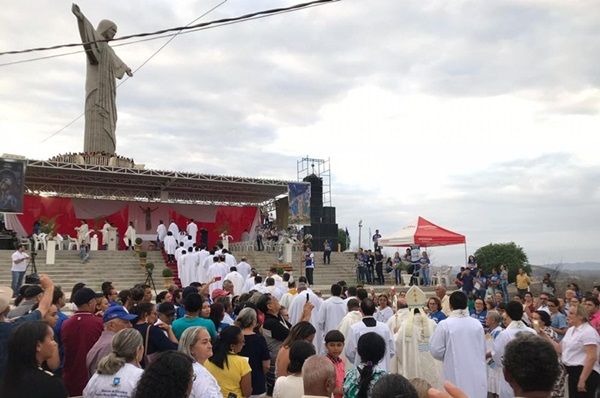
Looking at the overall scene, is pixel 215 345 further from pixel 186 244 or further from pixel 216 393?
pixel 186 244

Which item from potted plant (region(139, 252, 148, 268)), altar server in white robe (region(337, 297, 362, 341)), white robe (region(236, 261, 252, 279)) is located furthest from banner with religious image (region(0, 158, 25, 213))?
altar server in white robe (region(337, 297, 362, 341))

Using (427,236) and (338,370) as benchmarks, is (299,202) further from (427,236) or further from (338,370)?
(338,370)

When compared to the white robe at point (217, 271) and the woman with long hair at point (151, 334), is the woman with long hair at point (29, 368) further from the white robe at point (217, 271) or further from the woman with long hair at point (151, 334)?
the white robe at point (217, 271)

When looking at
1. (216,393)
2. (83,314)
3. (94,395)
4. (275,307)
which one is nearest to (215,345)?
(216,393)

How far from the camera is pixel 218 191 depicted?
101 ft

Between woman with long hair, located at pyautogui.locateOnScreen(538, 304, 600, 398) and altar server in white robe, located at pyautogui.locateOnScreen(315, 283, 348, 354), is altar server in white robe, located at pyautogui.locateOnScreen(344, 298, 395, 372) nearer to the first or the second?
woman with long hair, located at pyautogui.locateOnScreen(538, 304, 600, 398)

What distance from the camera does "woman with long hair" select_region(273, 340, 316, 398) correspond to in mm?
3451

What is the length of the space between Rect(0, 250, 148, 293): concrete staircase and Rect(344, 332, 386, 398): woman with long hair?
16.0 meters

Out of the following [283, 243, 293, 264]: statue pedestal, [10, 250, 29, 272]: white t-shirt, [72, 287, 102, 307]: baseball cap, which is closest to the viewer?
[72, 287, 102, 307]: baseball cap

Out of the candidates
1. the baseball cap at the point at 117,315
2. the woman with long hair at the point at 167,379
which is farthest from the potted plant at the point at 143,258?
the woman with long hair at the point at 167,379

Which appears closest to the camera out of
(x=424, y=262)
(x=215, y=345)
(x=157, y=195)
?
(x=215, y=345)

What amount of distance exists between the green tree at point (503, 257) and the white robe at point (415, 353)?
21.0 metres

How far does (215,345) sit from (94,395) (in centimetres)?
110

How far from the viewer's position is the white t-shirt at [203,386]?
3.26 meters
